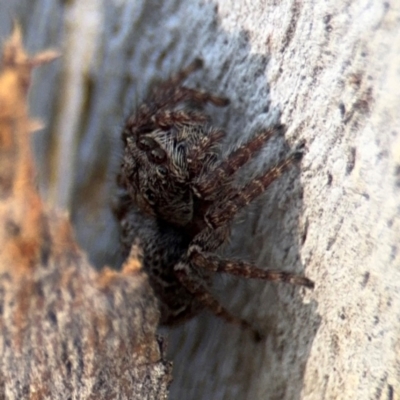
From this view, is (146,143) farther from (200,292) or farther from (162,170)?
(200,292)

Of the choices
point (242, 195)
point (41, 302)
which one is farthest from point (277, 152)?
point (41, 302)

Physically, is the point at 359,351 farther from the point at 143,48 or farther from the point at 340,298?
the point at 143,48

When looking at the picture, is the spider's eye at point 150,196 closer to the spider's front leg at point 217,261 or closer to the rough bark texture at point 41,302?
the spider's front leg at point 217,261

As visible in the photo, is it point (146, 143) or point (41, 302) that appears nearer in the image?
point (41, 302)

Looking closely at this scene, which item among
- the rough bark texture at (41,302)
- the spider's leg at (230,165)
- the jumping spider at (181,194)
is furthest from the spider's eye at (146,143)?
the rough bark texture at (41,302)

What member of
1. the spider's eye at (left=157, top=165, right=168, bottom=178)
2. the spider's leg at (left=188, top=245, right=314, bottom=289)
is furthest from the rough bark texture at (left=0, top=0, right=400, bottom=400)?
the spider's eye at (left=157, top=165, right=168, bottom=178)

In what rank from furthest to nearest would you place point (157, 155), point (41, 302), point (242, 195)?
point (157, 155), point (242, 195), point (41, 302)

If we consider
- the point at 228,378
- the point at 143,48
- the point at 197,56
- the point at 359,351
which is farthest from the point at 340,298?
the point at 143,48

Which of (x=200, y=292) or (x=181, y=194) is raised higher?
(x=181, y=194)
